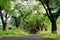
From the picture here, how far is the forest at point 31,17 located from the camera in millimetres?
34844

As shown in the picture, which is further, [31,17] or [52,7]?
[31,17]

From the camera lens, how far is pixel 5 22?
5109 cm

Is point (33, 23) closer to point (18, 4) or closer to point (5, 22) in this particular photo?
point (18, 4)

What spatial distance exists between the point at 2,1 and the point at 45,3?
29.6ft

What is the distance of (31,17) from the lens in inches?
3076

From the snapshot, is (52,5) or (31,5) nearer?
(52,5)

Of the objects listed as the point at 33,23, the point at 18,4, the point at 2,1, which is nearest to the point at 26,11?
the point at 18,4

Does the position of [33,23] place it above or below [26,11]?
below

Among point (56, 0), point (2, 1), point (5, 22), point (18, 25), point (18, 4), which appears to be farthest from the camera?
point (18, 25)

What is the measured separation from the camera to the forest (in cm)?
3484

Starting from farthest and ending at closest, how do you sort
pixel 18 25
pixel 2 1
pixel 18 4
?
pixel 18 25, pixel 18 4, pixel 2 1

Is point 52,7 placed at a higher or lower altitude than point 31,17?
higher

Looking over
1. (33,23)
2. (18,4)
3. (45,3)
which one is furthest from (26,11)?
(45,3)

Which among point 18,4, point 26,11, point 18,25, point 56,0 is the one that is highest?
point 56,0
